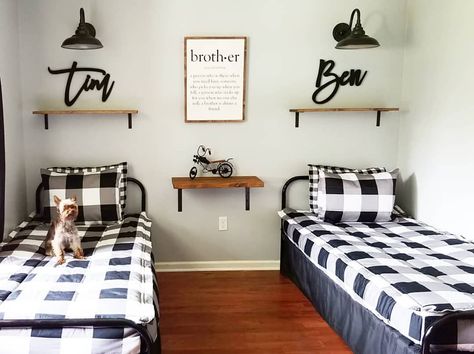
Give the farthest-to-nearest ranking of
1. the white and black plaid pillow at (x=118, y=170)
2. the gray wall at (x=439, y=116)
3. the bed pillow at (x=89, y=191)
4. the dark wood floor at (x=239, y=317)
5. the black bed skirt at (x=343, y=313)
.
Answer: the white and black plaid pillow at (x=118, y=170) < the bed pillow at (x=89, y=191) < the gray wall at (x=439, y=116) < the dark wood floor at (x=239, y=317) < the black bed skirt at (x=343, y=313)

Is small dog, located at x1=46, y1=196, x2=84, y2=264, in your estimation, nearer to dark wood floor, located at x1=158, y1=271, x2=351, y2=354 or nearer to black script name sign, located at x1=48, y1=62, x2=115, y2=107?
dark wood floor, located at x1=158, y1=271, x2=351, y2=354

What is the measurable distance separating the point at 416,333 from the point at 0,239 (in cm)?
225

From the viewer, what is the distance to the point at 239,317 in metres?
2.84

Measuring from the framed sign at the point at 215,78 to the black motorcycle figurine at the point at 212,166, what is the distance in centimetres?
23

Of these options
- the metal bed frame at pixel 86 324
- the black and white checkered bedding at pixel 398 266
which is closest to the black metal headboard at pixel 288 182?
the black and white checkered bedding at pixel 398 266

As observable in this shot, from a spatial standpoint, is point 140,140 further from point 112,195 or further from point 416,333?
point 416,333

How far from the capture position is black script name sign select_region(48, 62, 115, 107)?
330 centimetres

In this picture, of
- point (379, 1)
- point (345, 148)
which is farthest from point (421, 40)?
point (345, 148)

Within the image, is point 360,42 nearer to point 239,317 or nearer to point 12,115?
point 239,317

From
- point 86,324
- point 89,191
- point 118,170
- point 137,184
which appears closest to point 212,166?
point 137,184

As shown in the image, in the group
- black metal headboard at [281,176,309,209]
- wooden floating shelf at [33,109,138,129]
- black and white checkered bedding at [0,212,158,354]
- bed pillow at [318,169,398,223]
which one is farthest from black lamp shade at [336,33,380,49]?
black and white checkered bedding at [0,212,158,354]

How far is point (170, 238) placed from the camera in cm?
357

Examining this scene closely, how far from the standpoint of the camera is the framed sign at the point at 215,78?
11.1ft

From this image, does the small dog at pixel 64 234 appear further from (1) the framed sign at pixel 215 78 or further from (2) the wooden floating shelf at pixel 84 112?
(1) the framed sign at pixel 215 78
